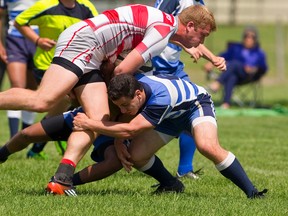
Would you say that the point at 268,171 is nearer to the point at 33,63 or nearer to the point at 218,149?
the point at 218,149

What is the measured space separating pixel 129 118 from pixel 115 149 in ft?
0.85

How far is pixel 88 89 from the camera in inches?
262

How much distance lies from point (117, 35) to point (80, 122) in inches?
27.6

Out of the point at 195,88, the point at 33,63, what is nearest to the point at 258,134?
the point at 33,63

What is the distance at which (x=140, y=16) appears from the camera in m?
6.68

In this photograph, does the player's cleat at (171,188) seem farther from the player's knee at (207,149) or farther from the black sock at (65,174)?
the black sock at (65,174)

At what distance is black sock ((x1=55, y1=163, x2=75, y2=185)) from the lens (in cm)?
652

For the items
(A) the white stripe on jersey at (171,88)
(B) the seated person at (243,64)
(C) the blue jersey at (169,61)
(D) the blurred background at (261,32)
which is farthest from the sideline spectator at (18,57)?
(D) the blurred background at (261,32)

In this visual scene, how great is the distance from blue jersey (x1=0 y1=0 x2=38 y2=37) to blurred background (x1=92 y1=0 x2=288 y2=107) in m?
9.85

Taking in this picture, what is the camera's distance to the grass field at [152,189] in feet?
19.7

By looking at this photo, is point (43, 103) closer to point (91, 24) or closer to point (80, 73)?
point (80, 73)

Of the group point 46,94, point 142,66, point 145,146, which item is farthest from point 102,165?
point 142,66

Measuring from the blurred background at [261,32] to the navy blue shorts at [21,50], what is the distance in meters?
9.89

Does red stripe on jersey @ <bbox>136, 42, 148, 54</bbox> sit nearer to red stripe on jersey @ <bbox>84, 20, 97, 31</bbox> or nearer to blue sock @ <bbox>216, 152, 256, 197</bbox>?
red stripe on jersey @ <bbox>84, 20, 97, 31</bbox>
